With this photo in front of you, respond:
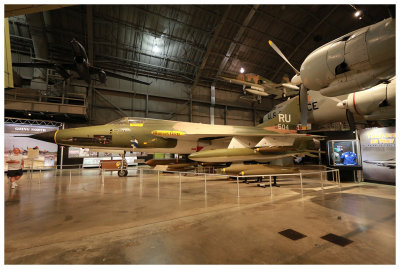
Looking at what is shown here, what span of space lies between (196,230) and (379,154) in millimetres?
8148

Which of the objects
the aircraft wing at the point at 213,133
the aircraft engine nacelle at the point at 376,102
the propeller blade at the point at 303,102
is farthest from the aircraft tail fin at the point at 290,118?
the propeller blade at the point at 303,102

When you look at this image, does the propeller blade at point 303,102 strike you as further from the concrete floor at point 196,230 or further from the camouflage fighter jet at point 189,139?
the camouflage fighter jet at point 189,139

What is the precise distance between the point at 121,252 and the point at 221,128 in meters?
7.29

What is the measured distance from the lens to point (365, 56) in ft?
7.78

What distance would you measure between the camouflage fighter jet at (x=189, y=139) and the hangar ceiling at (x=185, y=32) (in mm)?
9372

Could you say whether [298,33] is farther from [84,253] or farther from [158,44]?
[84,253]

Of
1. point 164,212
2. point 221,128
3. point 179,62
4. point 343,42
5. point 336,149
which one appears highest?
point 179,62

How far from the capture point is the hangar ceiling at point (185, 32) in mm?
13477

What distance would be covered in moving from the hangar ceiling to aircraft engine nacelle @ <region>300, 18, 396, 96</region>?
12967mm

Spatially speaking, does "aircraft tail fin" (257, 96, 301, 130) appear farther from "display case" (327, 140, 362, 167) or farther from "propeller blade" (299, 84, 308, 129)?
"propeller blade" (299, 84, 308, 129)

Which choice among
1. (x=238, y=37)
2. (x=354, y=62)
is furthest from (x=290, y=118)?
(x=238, y=37)

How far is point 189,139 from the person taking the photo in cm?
898

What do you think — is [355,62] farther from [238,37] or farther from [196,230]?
[238,37]
